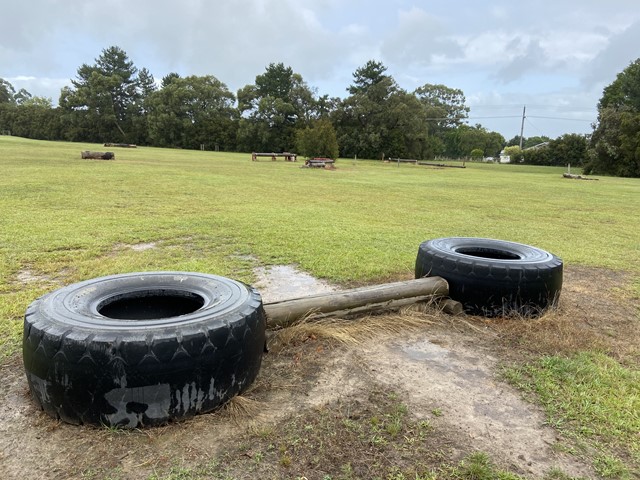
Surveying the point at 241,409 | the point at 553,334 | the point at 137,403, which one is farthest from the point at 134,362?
the point at 553,334

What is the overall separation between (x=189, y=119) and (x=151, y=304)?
5846 centimetres

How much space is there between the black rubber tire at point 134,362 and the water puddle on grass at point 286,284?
1.80 m

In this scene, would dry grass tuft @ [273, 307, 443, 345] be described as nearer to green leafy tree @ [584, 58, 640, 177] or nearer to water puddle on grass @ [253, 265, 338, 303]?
water puddle on grass @ [253, 265, 338, 303]

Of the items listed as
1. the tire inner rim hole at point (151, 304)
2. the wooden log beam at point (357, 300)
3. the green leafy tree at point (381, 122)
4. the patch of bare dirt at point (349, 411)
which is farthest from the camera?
the green leafy tree at point (381, 122)

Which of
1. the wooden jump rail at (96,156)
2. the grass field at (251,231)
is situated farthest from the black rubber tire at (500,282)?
the wooden jump rail at (96,156)

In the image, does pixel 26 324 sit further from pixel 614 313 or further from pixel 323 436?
pixel 614 313

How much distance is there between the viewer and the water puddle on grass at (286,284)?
4.34m

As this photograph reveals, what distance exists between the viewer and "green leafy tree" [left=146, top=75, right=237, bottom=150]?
56156 mm

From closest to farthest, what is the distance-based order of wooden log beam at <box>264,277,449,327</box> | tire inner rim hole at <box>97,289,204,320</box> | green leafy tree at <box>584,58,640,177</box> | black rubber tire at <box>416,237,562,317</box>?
tire inner rim hole at <box>97,289,204,320</box>
wooden log beam at <box>264,277,449,327</box>
black rubber tire at <box>416,237,562,317</box>
green leafy tree at <box>584,58,640,177</box>

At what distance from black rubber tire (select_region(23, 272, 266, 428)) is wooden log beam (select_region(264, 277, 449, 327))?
27.1 inches

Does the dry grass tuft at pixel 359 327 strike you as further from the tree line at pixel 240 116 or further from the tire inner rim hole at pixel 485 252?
the tree line at pixel 240 116

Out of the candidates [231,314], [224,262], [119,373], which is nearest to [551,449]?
[231,314]

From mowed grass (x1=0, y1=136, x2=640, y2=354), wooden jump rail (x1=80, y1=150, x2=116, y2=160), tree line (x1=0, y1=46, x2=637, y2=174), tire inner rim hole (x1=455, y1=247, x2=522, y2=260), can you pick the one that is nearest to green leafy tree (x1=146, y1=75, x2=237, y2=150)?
tree line (x1=0, y1=46, x2=637, y2=174)

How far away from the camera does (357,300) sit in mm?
3512
